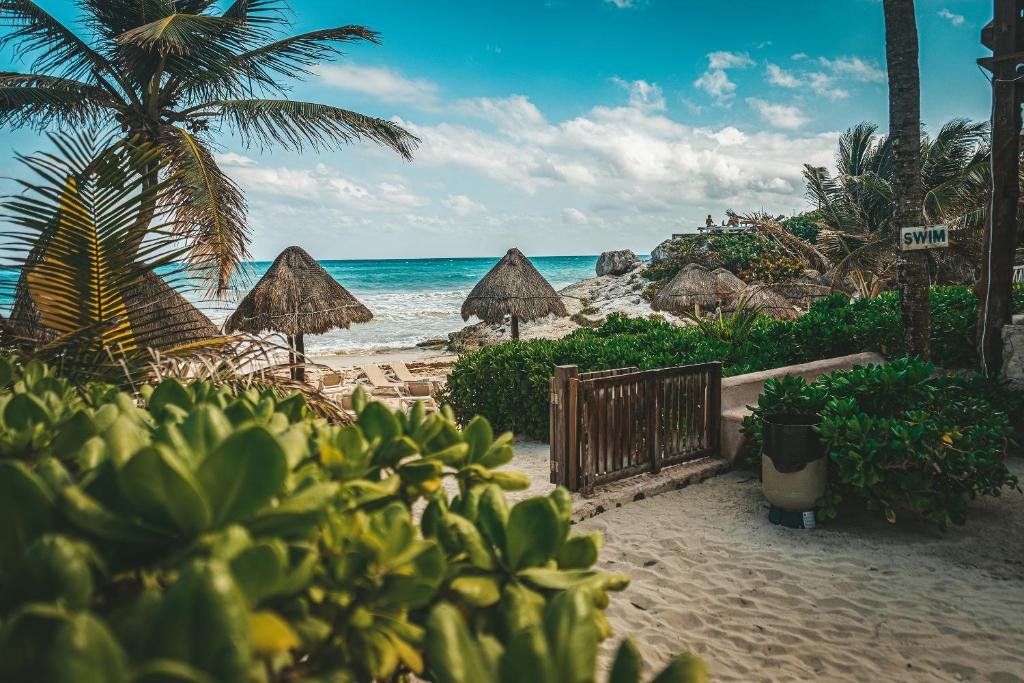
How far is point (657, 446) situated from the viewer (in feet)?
20.0

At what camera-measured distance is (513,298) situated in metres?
15.0

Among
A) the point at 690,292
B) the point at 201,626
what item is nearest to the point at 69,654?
the point at 201,626

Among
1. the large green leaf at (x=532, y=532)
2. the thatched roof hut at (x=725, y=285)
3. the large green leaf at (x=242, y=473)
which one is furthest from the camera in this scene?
the thatched roof hut at (x=725, y=285)

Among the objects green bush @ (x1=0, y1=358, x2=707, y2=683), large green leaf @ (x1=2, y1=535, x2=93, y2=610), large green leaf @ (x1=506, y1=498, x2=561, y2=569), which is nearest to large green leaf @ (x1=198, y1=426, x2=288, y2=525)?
green bush @ (x1=0, y1=358, x2=707, y2=683)

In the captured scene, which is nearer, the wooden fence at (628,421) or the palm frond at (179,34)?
the wooden fence at (628,421)

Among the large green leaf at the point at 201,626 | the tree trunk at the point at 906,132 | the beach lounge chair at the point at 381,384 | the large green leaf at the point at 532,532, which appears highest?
the tree trunk at the point at 906,132

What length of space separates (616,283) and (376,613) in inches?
1352

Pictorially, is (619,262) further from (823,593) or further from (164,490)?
(164,490)

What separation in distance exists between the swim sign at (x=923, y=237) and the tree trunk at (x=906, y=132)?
248 millimetres

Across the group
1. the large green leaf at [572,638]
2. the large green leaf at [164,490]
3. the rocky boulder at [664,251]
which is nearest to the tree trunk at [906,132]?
the large green leaf at [572,638]

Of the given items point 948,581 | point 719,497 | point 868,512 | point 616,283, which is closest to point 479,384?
point 719,497

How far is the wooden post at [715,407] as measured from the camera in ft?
21.1

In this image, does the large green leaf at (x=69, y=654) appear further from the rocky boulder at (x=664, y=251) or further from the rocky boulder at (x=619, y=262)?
the rocky boulder at (x=619, y=262)

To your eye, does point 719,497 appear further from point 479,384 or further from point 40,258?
→ point 40,258
